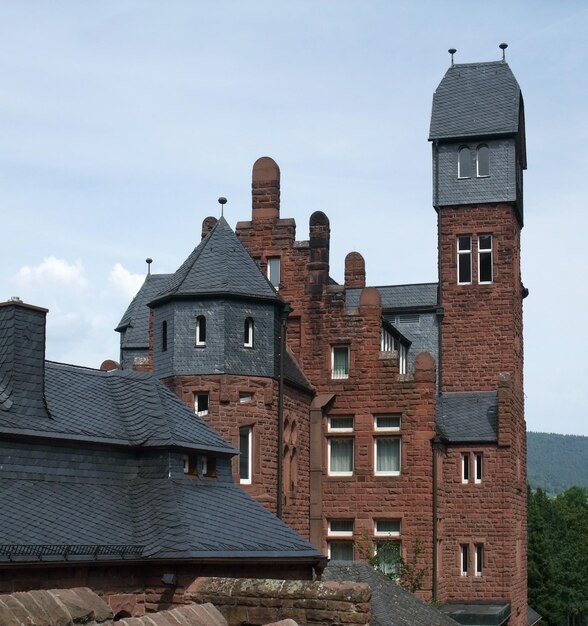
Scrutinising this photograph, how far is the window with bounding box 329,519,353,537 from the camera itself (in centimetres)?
4134

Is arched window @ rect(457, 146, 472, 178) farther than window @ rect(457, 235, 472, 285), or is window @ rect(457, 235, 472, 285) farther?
arched window @ rect(457, 146, 472, 178)

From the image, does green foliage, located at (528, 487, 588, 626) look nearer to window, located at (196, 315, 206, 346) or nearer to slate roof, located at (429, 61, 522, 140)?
slate roof, located at (429, 61, 522, 140)

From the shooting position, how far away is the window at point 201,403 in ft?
119

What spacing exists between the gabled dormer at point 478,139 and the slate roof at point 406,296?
342cm

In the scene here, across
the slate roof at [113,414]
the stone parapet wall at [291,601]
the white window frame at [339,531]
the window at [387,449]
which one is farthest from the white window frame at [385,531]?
the stone parapet wall at [291,601]

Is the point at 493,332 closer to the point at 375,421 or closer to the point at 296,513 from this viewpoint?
the point at 375,421

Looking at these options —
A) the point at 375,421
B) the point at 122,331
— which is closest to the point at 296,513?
the point at 375,421

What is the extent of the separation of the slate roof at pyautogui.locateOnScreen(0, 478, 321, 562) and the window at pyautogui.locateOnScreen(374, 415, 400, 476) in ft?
43.5

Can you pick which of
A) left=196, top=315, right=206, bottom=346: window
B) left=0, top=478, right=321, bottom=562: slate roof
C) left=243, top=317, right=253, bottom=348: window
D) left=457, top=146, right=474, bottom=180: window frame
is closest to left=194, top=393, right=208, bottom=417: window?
left=196, top=315, right=206, bottom=346: window

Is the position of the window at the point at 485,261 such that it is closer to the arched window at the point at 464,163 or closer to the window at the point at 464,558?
the arched window at the point at 464,163

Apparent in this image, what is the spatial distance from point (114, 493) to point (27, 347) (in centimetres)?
358

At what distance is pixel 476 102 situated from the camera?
4900 centimetres

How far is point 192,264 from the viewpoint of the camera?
37781 millimetres

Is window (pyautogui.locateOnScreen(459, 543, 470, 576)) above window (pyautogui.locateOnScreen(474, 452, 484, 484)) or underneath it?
underneath
